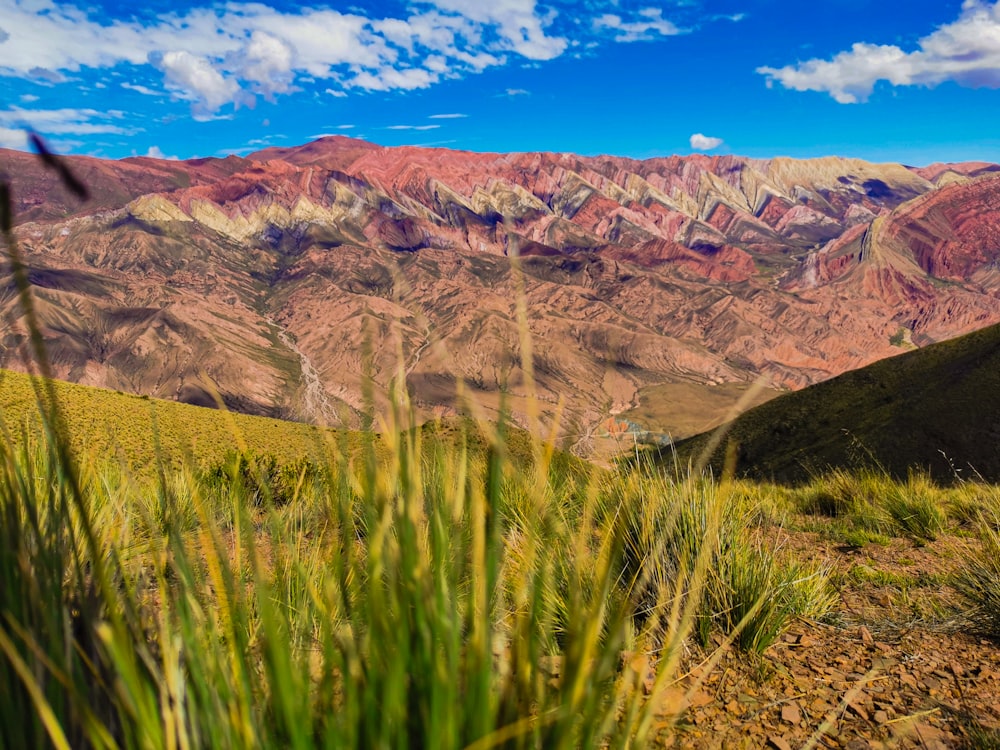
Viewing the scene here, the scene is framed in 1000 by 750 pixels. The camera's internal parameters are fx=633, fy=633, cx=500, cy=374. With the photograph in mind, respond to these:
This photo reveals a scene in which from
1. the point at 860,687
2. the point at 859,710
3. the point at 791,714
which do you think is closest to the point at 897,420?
the point at 859,710

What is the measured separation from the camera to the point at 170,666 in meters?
1.18

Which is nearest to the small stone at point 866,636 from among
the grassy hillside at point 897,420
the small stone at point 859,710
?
the small stone at point 859,710

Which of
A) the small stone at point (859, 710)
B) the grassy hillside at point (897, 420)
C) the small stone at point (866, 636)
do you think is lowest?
the grassy hillside at point (897, 420)

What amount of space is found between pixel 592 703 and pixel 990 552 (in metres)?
4.74

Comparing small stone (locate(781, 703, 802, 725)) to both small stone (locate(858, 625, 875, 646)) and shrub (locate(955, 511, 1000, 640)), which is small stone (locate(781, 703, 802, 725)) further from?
shrub (locate(955, 511, 1000, 640))

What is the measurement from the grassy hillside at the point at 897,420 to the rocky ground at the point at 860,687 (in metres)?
24.2

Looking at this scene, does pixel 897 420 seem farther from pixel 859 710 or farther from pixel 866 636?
pixel 859 710

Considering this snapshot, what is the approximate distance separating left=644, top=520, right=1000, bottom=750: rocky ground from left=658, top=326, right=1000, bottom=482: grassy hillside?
24.2m

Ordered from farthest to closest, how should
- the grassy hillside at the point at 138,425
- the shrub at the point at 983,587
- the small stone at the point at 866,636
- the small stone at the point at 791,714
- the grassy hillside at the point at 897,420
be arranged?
1. the grassy hillside at the point at 897,420
2. the grassy hillside at the point at 138,425
3. the shrub at the point at 983,587
4. the small stone at the point at 866,636
5. the small stone at the point at 791,714

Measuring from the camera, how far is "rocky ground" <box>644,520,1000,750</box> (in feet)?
8.69

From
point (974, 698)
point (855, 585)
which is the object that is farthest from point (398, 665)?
point (855, 585)

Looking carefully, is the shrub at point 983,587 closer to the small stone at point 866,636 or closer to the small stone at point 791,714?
the small stone at point 866,636

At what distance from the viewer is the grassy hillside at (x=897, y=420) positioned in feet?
110

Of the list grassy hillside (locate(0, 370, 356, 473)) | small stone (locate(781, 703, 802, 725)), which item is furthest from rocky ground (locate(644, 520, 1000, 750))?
grassy hillside (locate(0, 370, 356, 473))
